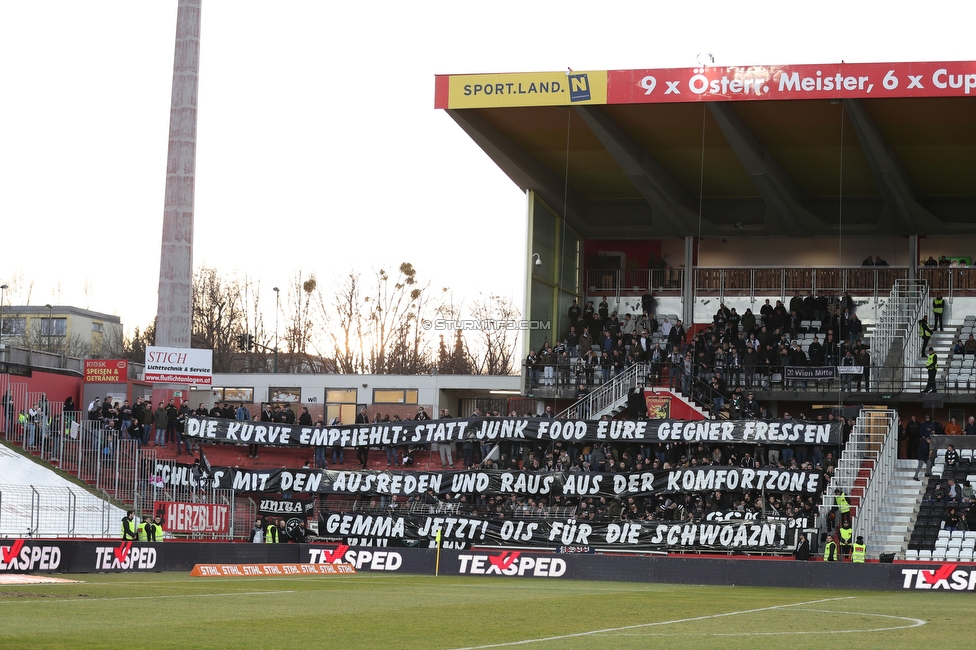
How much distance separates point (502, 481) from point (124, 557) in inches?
512

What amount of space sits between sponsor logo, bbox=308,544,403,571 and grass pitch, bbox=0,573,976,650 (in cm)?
549

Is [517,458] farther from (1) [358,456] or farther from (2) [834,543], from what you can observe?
(2) [834,543]

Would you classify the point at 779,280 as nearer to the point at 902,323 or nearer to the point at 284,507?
the point at 902,323

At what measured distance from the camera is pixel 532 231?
47125mm

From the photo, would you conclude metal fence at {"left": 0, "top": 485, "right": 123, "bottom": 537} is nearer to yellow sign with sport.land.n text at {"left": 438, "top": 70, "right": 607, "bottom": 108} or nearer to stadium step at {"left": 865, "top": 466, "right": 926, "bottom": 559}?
yellow sign with sport.land.n text at {"left": 438, "top": 70, "right": 607, "bottom": 108}

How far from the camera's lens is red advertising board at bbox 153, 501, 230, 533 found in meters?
35.2

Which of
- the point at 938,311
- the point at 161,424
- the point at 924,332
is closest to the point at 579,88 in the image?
the point at 924,332

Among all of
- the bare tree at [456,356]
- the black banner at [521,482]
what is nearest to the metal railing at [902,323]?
the black banner at [521,482]

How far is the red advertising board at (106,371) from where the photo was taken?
1902 inches

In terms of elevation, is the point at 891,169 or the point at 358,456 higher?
the point at 891,169

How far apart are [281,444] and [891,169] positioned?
22.8 m

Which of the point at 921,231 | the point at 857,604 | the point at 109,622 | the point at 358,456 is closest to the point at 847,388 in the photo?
the point at 921,231

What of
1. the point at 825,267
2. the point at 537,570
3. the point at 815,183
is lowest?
the point at 537,570

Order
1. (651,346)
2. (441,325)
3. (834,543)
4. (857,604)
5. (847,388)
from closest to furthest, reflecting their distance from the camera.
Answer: (857,604) → (834,543) → (847,388) → (651,346) → (441,325)
